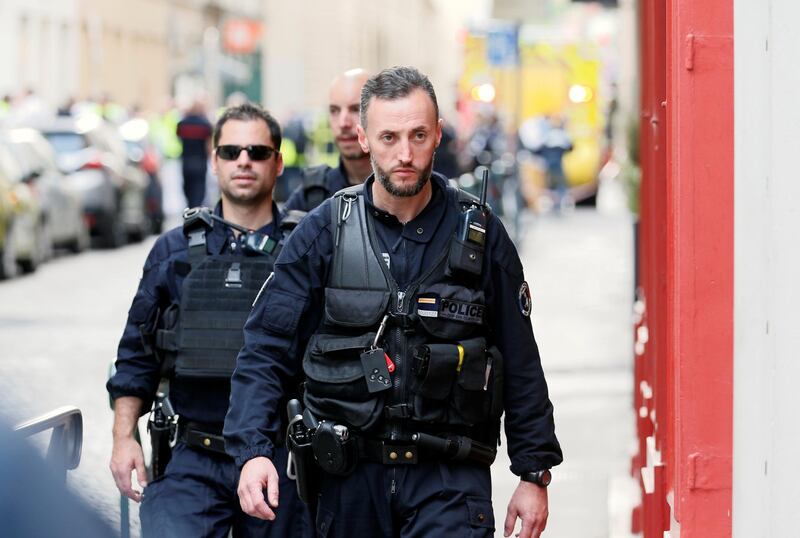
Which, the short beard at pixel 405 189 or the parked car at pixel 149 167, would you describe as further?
the parked car at pixel 149 167

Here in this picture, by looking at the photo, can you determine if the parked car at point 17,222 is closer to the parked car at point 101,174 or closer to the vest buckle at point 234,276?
the parked car at point 101,174

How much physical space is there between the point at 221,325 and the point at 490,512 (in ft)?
3.96

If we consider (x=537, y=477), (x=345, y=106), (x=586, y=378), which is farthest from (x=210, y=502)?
(x=586, y=378)

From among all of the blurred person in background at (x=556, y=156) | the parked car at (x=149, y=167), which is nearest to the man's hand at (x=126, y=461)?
the parked car at (x=149, y=167)

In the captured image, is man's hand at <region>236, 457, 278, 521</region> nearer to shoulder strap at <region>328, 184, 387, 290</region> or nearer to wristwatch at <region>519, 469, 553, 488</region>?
shoulder strap at <region>328, 184, 387, 290</region>

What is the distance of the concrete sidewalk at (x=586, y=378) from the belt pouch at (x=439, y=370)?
3346 millimetres

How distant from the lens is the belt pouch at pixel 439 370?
4535 mm

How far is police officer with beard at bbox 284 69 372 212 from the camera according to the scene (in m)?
6.90

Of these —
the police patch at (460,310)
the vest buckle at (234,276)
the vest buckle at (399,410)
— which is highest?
the vest buckle at (234,276)

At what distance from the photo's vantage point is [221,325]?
5477 mm

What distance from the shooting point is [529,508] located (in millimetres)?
4609

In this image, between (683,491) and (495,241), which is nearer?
(683,491)
